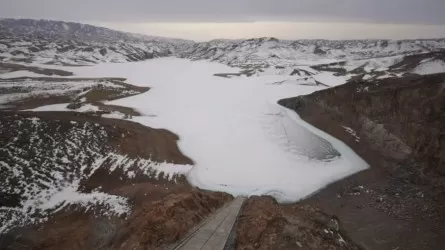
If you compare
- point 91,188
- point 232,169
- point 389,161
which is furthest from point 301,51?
point 91,188

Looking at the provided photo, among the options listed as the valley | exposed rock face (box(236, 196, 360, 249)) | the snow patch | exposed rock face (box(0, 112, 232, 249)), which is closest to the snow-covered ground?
the valley

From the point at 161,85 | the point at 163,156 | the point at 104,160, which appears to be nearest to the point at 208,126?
the point at 163,156

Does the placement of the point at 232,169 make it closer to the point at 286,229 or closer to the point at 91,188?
the point at 91,188

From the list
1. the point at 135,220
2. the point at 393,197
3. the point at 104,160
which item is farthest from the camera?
the point at 104,160

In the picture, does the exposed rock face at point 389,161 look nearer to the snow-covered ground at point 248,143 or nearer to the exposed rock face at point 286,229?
the exposed rock face at point 286,229

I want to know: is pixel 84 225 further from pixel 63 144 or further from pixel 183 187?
pixel 63 144

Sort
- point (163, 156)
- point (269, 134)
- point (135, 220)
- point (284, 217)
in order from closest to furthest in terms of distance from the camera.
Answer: point (135, 220) < point (284, 217) < point (163, 156) < point (269, 134)

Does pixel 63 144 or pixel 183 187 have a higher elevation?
pixel 63 144
